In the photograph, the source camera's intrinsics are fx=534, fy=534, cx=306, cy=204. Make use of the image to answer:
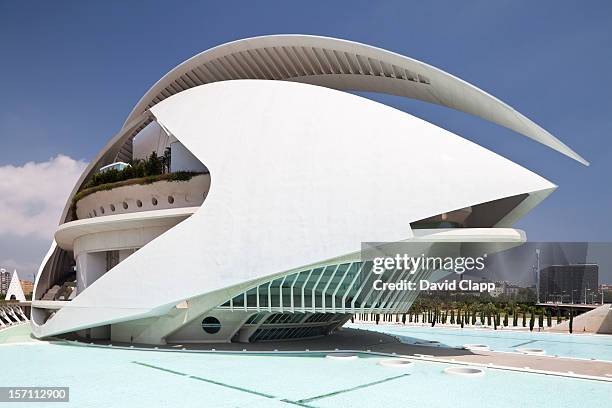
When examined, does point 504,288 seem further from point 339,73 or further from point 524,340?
point 339,73

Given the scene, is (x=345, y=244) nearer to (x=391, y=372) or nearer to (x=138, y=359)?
(x=391, y=372)

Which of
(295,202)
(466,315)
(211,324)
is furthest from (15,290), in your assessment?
(295,202)

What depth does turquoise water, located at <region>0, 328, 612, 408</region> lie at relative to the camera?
11.4m

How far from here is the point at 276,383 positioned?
1334 centimetres

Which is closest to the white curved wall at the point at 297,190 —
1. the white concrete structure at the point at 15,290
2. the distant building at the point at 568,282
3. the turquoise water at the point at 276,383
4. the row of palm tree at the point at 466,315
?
the turquoise water at the point at 276,383

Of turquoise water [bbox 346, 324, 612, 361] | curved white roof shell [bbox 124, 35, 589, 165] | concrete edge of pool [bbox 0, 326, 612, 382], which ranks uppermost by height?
curved white roof shell [bbox 124, 35, 589, 165]

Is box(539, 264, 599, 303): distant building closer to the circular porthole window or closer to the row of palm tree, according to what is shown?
the row of palm tree

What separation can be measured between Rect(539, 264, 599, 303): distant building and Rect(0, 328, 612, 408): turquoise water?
86.2ft

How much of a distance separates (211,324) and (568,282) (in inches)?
1481

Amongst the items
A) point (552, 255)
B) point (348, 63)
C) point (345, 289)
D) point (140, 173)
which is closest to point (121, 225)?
point (140, 173)

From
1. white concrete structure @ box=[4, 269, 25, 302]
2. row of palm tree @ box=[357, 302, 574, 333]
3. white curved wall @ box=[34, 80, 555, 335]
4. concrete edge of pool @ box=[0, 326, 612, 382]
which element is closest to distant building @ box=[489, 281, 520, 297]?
row of palm tree @ box=[357, 302, 574, 333]

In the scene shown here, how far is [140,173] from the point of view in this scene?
2433cm

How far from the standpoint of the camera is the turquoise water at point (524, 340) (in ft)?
71.5

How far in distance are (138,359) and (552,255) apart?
2087cm
